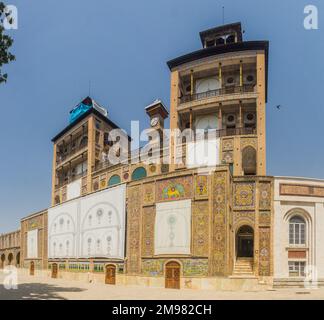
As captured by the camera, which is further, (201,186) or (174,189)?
(174,189)

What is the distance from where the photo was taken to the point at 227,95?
31328 millimetres

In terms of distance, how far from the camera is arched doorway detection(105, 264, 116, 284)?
2865 cm

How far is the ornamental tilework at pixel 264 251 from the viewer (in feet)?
85.2

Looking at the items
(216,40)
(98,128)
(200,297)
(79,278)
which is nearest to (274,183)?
(200,297)

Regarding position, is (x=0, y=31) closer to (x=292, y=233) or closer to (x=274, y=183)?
(x=274, y=183)

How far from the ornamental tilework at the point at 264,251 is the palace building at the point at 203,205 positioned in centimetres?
7

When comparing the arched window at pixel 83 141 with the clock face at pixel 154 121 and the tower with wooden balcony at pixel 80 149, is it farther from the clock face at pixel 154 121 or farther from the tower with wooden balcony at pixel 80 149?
the clock face at pixel 154 121

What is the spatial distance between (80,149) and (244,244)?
23.7 m

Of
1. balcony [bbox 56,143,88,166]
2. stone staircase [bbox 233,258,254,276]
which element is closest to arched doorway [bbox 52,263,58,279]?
balcony [bbox 56,143,88,166]

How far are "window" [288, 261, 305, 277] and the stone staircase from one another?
2.99 metres

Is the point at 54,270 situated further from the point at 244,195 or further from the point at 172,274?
the point at 244,195

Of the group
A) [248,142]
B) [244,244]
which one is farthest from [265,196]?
[248,142]

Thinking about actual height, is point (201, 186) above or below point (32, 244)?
above
